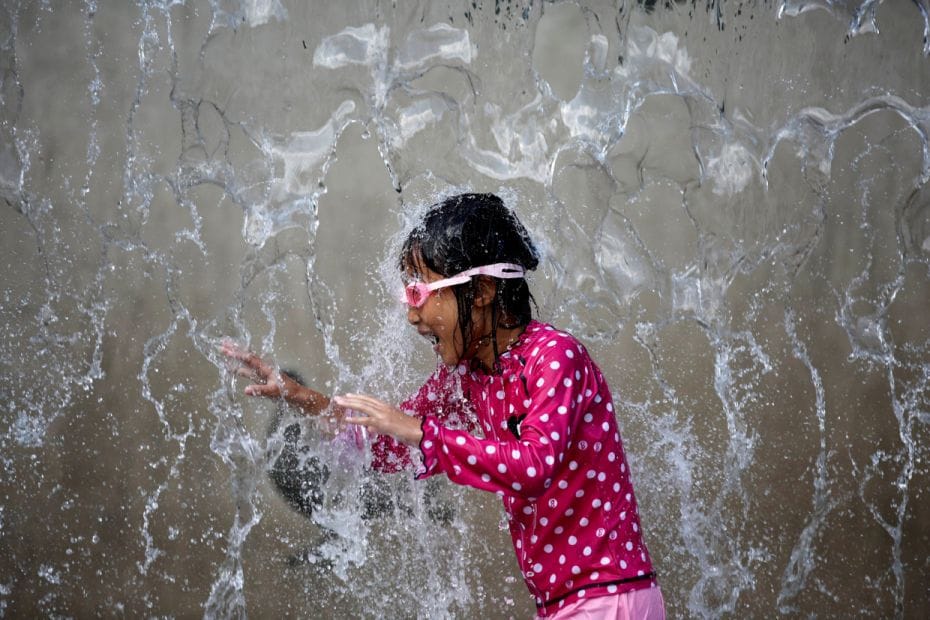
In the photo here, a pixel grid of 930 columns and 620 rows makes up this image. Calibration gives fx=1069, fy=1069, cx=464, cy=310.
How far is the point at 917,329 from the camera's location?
4492 millimetres

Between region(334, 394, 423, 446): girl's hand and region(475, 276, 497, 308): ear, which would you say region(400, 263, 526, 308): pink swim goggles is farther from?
region(334, 394, 423, 446): girl's hand

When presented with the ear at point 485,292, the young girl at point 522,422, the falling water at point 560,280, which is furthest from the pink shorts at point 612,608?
the falling water at point 560,280

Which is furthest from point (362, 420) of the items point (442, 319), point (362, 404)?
point (442, 319)

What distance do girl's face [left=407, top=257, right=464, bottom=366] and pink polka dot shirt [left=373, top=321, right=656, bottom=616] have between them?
0.10m

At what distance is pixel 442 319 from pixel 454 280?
0.27 feet

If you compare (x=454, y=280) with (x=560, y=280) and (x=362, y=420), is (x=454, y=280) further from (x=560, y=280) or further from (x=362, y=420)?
(x=560, y=280)

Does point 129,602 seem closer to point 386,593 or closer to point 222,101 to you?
point 386,593

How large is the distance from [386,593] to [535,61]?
2.27 metres

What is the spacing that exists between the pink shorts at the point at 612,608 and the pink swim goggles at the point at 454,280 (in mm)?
668

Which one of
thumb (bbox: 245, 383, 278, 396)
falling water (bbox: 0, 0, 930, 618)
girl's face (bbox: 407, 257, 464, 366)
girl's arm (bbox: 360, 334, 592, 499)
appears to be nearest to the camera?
girl's arm (bbox: 360, 334, 592, 499)

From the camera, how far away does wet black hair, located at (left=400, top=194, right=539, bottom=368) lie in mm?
2188

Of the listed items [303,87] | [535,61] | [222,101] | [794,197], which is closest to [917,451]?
[794,197]

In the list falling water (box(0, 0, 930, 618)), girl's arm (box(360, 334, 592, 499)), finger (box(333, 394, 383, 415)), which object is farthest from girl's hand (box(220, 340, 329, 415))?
falling water (box(0, 0, 930, 618))

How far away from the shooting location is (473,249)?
219cm
